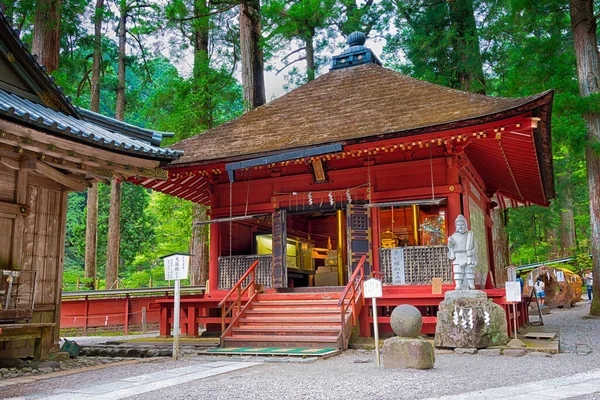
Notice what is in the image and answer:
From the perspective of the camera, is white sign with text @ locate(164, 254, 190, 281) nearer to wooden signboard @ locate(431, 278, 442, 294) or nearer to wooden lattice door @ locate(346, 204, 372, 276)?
wooden lattice door @ locate(346, 204, 372, 276)

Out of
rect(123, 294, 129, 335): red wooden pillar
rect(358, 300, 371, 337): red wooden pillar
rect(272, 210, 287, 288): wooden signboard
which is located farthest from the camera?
rect(123, 294, 129, 335): red wooden pillar

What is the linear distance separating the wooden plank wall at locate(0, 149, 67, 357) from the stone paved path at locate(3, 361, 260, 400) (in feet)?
8.17

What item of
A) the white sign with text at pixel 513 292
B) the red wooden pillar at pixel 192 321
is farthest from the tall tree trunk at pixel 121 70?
the white sign with text at pixel 513 292

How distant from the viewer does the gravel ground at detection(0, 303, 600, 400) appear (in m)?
5.29

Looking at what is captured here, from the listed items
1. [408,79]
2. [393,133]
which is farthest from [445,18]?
[393,133]

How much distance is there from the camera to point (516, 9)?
15469 mm

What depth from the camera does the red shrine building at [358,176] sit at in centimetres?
998

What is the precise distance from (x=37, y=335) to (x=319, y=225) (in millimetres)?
11800

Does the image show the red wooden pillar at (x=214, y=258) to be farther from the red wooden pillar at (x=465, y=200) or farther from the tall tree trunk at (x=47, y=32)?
the red wooden pillar at (x=465, y=200)

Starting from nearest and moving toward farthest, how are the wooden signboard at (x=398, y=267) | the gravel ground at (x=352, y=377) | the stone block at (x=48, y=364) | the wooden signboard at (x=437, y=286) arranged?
the gravel ground at (x=352, y=377)
the stone block at (x=48, y=364)
the wooden signboard at (x=437, y=286)
the wooden signboard at (x=398, y=267)

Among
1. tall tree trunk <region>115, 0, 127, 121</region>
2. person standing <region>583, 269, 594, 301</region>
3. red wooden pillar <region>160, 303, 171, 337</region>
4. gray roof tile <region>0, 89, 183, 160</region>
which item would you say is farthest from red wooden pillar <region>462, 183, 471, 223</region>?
person standing <region>583, 269, 594, 301</region>

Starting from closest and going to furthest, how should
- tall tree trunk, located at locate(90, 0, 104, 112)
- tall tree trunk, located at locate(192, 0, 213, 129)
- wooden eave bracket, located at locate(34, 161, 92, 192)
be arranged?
wooden eave bracket, located at locate(34, 161, 92, 192) → tall tree trunk, located at locate(192, 0, 213, 129) → tall tree trunk, located at locate(90, 0, 104, 112)

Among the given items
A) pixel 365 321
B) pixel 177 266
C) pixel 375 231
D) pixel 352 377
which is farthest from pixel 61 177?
pixel 375 231

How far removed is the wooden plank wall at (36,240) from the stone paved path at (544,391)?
6.59 m
